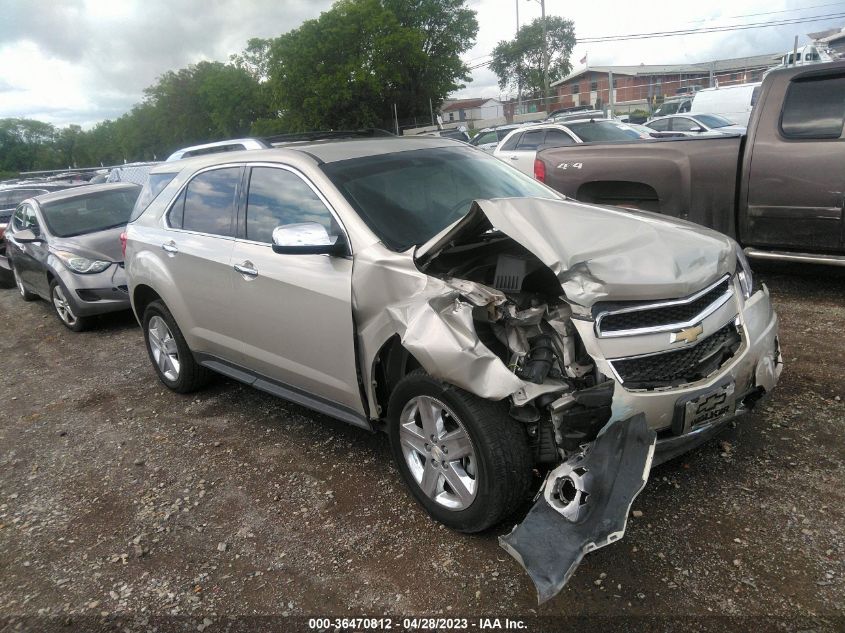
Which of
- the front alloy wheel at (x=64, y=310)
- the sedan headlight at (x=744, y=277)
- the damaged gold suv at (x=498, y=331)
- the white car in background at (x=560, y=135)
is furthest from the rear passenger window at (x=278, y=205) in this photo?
the white car in background at (x=560, y=135)

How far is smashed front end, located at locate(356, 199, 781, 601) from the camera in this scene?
2424 mm

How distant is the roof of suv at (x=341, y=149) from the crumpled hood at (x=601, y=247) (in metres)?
1.19

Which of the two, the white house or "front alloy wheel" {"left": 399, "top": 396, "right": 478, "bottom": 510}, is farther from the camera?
the white house

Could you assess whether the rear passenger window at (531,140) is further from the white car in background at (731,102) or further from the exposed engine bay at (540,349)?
the exposed engine bay at (540,349)

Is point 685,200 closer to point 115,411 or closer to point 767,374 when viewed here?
point 767,374

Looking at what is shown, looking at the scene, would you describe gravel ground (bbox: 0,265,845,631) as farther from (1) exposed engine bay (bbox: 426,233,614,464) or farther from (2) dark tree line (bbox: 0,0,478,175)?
(2) dark tree line (bbox: 0,0,478,175)

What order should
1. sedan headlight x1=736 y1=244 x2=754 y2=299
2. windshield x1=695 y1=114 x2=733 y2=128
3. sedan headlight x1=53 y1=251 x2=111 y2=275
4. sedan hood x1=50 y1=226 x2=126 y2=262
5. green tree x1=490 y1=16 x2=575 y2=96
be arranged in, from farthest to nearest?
1. green tree x1=490 y1=16 x2=575 y2=96
2. windshield x1=695 y1=114 x2=733 y2=128
3. sedan hood x1=50 y1=226 x2=126 y2=262
4. sedan headlight x1=53 y1=251 x2=111 y2=275
5. sedan headlight x1=736 y1=244 x2=754 y2=299

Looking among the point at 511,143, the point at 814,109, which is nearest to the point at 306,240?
the point at 814,109

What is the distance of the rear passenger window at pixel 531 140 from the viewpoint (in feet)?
40.2

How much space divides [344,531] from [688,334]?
186 cm

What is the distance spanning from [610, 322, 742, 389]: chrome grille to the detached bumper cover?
Answer: 18cm

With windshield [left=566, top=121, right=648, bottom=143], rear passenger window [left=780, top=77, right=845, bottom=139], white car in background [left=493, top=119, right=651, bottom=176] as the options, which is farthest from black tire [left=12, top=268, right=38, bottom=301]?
rear passenger window [left=780, top=77, right=845, bottom=139]

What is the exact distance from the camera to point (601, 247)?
273cm

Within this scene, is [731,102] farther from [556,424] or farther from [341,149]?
[556,424]
